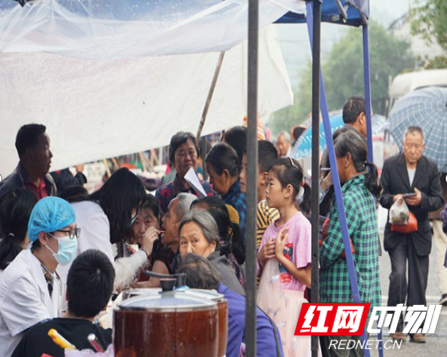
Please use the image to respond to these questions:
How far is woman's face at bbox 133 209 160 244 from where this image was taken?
6328 millimetres

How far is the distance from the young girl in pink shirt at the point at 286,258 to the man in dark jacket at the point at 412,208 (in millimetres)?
3281

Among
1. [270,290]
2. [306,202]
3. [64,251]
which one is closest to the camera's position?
[64,251]

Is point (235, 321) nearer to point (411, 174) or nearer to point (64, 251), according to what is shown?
point (64, 251)

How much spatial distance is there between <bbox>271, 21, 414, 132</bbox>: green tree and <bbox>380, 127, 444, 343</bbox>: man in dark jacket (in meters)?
74.2

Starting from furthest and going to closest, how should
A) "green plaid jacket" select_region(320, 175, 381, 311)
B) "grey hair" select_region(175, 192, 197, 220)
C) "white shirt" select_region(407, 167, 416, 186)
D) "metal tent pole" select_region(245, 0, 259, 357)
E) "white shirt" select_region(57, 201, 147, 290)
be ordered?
"white shirt" select_region(407, 167, 416, 186) < "grey hair" select_region(175, 192, 197, 220) < "green plaid jacket" select_region(320, 175, 381, 311) < "white shirt" select_region(57, 201, 147, 290) < "metal tent pole" select_region(245, 0, 259, 357)

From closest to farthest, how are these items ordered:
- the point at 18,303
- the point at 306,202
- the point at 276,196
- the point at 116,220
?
the point at 18,303, the point at 276,196, the point at 116,220, the point at 306,202

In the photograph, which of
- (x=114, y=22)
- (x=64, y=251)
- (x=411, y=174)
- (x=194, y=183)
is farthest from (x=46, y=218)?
(x=411, y=174)

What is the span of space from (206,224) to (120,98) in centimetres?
307

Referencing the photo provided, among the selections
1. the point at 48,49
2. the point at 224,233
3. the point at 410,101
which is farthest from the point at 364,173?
the point at 410,101

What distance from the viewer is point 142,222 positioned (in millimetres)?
6363

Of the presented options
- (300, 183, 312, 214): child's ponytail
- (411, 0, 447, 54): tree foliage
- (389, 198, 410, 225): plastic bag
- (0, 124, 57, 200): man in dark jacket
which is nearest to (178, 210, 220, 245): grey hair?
(300, 183, 312, 214): child's ponytail

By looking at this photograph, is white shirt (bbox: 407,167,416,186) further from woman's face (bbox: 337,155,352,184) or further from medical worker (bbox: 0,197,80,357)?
medical worker (bbox: 0,197,80,357)

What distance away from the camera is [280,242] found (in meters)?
5.59

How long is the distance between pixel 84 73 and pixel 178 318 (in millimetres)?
4731
